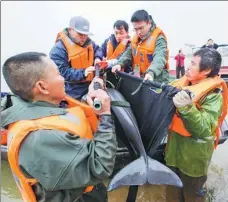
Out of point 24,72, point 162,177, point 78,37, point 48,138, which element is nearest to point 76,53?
point 78,37

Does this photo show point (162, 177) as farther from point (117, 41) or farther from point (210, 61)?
point (117, 41)

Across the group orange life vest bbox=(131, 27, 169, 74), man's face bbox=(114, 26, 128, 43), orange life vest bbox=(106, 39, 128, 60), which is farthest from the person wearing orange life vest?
man's face bbox=(114, 26, 128, 43)

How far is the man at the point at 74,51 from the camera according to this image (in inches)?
132

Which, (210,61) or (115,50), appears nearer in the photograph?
(210,61)

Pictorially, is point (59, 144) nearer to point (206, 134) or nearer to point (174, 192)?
Answer: point (206, 134)

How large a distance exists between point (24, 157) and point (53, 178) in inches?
6.3

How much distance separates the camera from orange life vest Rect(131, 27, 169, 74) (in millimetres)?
3467

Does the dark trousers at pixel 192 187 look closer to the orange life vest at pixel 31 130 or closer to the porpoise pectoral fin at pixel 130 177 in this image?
the porpoise pectoral fin at pixel 130 177

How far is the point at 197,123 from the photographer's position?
2111mm

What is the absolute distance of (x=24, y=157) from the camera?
135cm

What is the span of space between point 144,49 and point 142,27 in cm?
25

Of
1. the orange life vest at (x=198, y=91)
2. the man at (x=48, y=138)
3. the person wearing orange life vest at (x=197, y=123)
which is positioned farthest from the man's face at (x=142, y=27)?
the man at (x=48, y=138)

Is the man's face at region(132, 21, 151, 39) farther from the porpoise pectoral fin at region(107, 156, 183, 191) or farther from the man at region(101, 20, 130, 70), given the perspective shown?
the porpoise pectoral fin at region(107, 156, 183, 191)

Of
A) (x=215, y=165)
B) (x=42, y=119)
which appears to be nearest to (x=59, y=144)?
(x=42, y=119)
